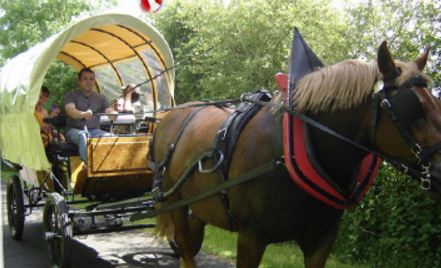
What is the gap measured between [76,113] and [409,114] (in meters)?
4.09

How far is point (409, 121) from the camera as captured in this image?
2.38m

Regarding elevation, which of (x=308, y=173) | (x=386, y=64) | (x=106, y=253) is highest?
(x=386, y=64)

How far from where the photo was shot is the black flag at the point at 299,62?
2.99 meters

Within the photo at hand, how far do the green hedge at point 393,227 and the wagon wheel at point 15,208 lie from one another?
423 centimetres

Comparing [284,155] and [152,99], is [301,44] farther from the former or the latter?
[152,99]

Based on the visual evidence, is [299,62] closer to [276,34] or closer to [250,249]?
[250,249]

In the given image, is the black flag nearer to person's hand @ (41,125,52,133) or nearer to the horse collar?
the horse collar

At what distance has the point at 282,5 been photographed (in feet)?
57.0

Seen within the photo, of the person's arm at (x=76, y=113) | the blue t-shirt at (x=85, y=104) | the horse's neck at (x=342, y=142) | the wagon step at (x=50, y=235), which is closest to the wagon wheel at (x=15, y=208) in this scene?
the wagon step at (x=50, y=235)

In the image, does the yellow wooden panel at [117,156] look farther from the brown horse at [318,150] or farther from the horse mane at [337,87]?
the horse mane at [337,87]

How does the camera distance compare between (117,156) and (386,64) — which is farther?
(117,156)

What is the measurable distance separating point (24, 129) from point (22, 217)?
182 cm

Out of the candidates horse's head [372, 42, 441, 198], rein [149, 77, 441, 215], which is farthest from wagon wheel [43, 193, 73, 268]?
horse's head [372, 42, 441, 198]

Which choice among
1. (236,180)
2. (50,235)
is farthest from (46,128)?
(236,180)
